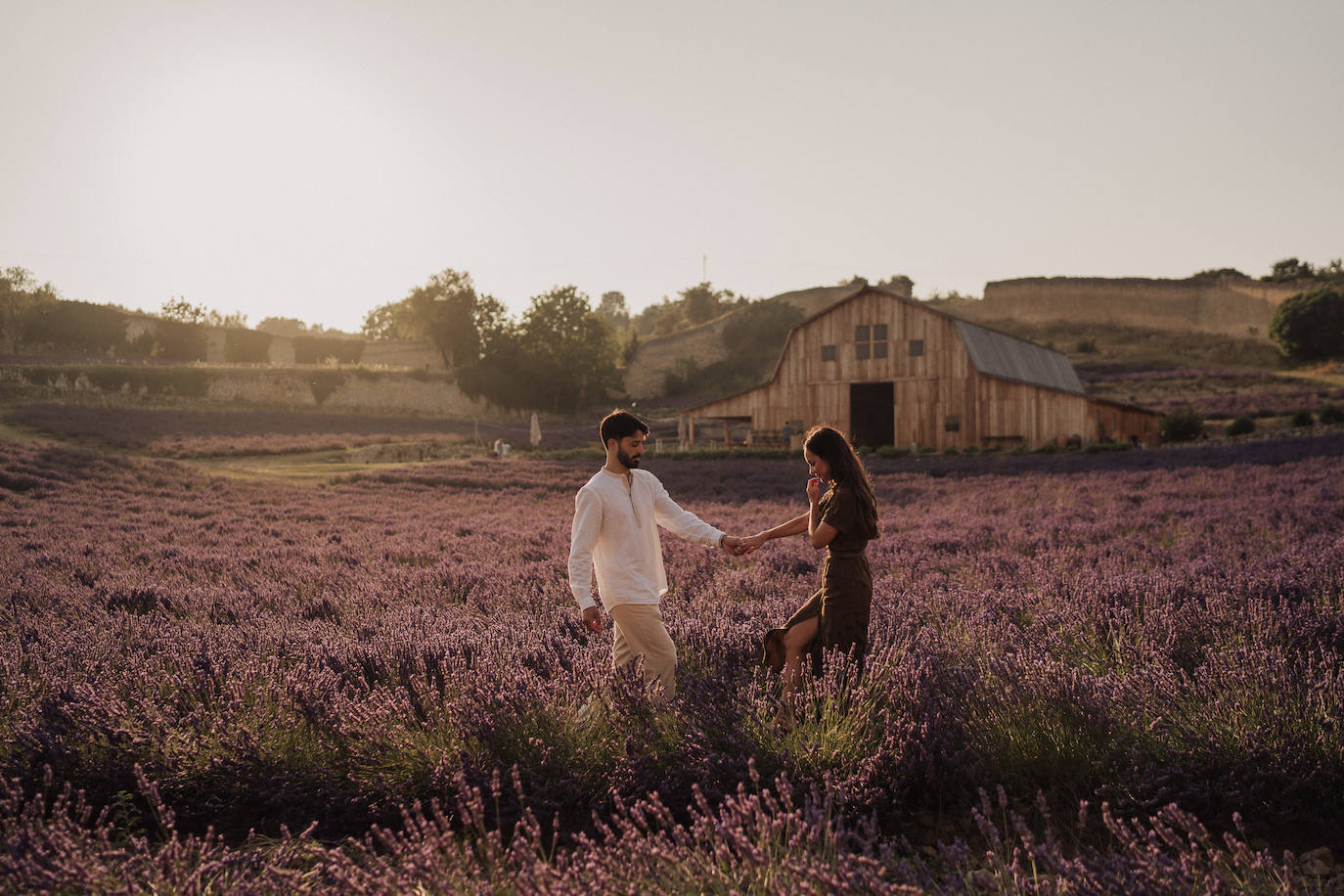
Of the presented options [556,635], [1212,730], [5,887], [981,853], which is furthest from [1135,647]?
[5,887]

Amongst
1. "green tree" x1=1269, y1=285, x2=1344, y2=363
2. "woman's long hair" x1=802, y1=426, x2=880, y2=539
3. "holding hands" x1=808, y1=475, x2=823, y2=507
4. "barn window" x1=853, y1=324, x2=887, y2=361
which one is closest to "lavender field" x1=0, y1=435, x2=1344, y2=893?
"woman's long hair" x1=802, y1=426, x2=880, y2=539

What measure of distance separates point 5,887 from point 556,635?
7.95 feet

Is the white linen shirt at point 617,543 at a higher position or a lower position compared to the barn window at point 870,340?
lower

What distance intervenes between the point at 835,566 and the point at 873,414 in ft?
97.9

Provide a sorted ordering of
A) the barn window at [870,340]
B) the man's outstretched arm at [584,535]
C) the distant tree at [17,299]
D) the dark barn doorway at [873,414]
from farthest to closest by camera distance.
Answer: the distant tree at [17,299] → the dark barn doorway at [873,414] → the barn window at [870,340] → the man's outstretched arm at [584,535]

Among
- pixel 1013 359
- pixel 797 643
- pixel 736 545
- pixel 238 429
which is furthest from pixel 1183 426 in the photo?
pixel 238 429

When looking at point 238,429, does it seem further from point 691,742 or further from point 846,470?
point 691,742

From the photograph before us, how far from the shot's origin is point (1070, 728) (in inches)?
117

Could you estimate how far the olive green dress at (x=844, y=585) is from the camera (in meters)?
3.48

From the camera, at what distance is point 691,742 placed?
114 inches

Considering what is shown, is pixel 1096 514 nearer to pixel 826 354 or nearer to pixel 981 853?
pixel 981 853

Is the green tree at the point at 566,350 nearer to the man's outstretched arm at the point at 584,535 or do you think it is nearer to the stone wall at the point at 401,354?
the stone wall at the point at 401,354

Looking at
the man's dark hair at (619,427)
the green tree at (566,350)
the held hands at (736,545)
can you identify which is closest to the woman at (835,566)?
the held hands at (736,545)

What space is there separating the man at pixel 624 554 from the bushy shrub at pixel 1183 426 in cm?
2938
